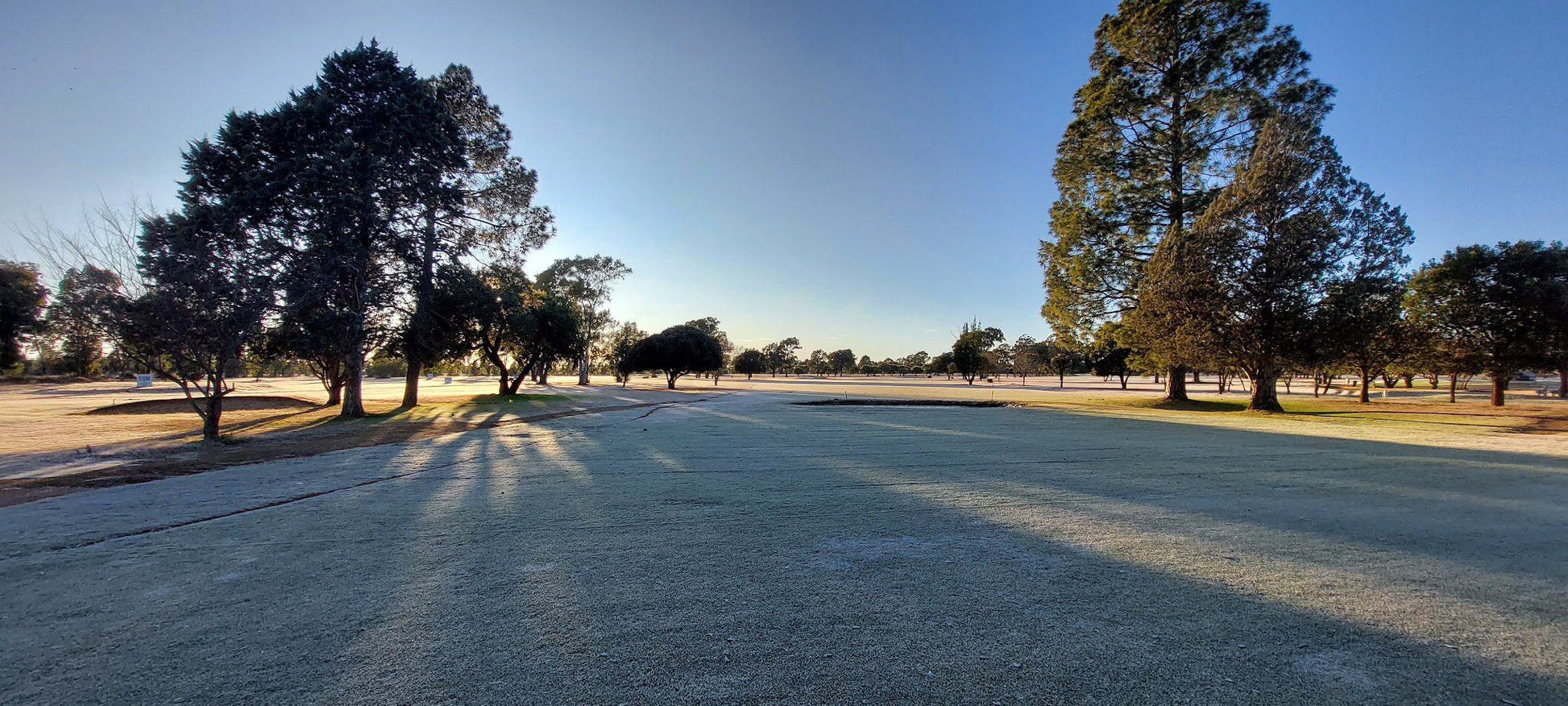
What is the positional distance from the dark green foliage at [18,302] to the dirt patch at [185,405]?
646 cm

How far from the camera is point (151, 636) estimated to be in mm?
2848

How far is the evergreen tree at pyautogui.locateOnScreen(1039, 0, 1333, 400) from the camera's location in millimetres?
22422

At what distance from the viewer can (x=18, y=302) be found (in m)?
27.4

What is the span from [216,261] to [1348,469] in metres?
22.2

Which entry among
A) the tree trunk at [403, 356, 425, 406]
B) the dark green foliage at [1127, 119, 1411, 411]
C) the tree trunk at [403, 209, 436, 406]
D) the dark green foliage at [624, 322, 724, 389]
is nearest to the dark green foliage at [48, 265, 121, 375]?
the tree trunk at [403, 209, 436, 406]

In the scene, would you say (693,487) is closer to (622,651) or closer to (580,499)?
(580,499)

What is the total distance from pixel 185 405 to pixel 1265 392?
47.3 m

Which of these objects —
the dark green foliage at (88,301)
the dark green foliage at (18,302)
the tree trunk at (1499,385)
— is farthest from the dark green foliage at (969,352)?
the dark green foliage at (18,302)

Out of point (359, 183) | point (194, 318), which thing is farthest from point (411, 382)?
point (194, 318)

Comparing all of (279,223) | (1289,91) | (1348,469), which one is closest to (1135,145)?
(1289,91)

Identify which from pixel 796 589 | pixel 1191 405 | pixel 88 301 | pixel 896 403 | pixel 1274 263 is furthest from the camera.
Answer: pixel 896 403

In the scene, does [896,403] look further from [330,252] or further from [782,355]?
[782,355]

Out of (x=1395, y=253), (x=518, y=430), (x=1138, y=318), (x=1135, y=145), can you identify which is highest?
(x=1135, y=145)

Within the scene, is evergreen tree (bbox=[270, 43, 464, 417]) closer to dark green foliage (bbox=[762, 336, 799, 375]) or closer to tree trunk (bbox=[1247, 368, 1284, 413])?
tree trunk (bbox=[1247, 368, 1284, 413])
